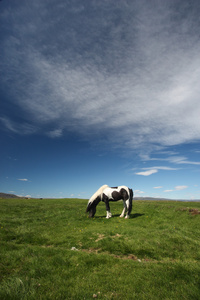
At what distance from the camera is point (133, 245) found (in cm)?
942

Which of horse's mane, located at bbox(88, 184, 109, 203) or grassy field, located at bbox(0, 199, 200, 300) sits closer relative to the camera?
grassy field, located at bbox(0, 199, 200, 300)

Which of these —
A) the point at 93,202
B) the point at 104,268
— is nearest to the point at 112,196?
the point at 93,202

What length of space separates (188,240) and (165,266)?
459 cm

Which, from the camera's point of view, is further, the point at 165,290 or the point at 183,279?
the point at 183,279

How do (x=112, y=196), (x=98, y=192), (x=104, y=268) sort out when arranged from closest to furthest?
(x=104, y=268)
(x=112, y=196)
(x=98, y=192)

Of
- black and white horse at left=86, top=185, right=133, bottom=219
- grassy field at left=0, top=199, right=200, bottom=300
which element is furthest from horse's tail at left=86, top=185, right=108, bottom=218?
grassy field at left=0, top=199, right=200, bottom=300

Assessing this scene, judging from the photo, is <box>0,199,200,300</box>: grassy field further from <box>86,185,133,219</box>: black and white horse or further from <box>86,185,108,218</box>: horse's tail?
<box>86,185,108,218</box>: horse's tail

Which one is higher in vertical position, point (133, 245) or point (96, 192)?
point (96, 192)

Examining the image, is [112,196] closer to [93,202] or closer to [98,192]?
[98,192]

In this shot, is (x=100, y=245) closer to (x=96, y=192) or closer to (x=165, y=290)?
(x=165, y=290)

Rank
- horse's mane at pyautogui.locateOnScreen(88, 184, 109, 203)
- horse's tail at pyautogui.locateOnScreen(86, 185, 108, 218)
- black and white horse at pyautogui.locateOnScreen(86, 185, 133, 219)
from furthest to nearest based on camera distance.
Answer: horse's mane at pyautogui.locateOnScreen(88, 184, 109, 203)
horse's tail at pyautogui.locateOnScreen(86, 185, 108, 218)
black and white horse at pyautogui.locateOnScreen(86, 185, 133, 219)

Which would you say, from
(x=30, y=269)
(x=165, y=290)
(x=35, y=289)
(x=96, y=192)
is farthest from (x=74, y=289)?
(x=96, y=192)

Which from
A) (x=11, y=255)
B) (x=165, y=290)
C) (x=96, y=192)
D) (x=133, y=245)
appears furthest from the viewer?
(x=96, y=192)

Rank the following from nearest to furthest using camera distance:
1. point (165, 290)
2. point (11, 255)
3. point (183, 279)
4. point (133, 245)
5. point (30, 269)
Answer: point (165, 290) < point (183, 279) < point (30, 269) < point (11, 255) < point (133, 245)
